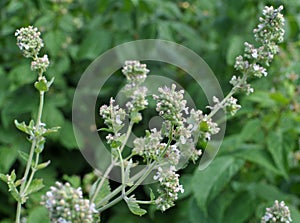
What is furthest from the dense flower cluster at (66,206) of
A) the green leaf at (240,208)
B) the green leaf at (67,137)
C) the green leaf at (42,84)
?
the green leaf at (67,137)

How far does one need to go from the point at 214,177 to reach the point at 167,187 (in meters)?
1.16

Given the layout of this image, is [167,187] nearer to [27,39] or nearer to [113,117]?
[113,117]

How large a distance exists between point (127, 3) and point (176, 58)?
39cm

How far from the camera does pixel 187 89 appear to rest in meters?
3.03

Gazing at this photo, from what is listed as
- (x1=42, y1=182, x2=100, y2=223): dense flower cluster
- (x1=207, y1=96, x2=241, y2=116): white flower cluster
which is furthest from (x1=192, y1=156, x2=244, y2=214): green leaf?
(x1=42, y1=182, x2=100, y2=223): dense flower cluster

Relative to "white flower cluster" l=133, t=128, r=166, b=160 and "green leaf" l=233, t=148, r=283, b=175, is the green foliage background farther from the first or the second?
"white flower cluster" l=133, t=128, r=166, b=160

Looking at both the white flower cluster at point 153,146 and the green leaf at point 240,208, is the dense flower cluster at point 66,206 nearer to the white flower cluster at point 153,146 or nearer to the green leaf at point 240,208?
the white flower cluster at point 153,146

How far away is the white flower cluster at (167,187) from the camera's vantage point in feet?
4.06

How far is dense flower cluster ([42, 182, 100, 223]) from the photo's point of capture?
97 cm

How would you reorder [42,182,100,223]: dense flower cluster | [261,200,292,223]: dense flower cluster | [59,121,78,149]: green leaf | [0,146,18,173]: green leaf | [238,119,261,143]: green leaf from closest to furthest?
[42,182,100,223]: dense flower cluster < [261,200,292,223]: dense flower cluster < [238,119,261,143]: green leaf < [0,146,18,173]: green leaf < [59,121,78,149]: green leaf

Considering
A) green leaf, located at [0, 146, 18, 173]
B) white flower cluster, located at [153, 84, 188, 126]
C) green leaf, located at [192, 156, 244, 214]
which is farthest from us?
green leaf, located at [0, 146, 18, 173]

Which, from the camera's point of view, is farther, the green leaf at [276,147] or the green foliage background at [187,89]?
the green foliage background at [187,89]

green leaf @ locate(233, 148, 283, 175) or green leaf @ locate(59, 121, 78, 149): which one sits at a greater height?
green leaf @ locate(59, 121, 78, 149)

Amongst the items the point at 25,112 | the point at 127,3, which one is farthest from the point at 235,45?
the point at 25,112
